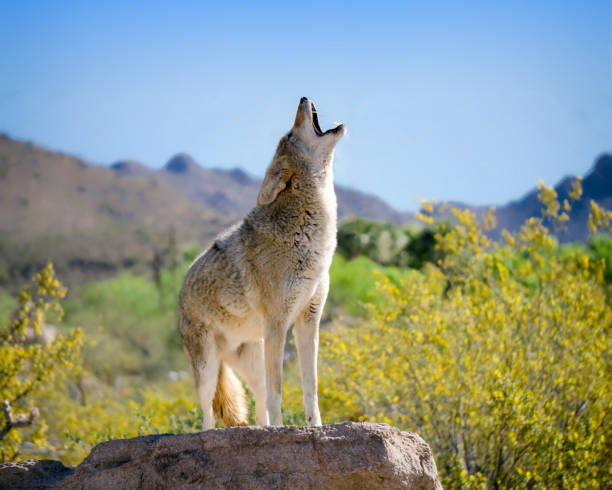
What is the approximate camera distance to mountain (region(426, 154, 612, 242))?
53.2 feet

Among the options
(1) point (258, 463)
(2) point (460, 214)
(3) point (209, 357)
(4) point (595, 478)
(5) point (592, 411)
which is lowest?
Answer: (4) point (595, 478)

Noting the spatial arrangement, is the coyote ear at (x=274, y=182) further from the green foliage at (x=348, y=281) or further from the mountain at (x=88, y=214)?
the mountain at (x=88, y=214)

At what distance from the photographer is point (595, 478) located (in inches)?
266

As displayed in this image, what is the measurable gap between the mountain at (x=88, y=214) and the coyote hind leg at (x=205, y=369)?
3227cm

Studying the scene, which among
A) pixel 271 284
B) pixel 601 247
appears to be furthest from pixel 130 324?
pixel 271 284

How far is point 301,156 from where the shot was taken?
477cm

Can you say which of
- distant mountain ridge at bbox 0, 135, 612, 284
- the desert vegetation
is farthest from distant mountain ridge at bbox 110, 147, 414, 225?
the desert vegetation

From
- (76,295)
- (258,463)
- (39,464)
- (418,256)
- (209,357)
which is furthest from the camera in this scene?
(76,295)

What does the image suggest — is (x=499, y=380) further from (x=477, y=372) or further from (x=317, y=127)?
(x=317, y=127)

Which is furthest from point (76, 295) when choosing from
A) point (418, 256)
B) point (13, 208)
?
point (418, 256)

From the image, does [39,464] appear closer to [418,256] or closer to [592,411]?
[592,411]

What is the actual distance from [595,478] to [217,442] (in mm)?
4853

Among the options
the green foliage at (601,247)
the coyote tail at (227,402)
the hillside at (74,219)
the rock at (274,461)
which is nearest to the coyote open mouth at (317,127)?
the coyote tail at (227,402)

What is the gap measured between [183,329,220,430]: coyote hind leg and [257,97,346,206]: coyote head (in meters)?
1.21
